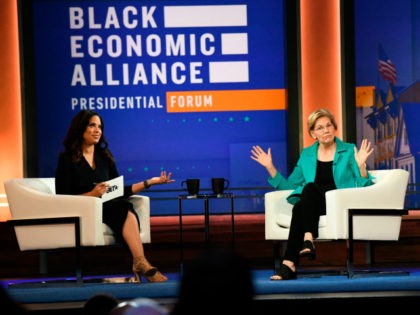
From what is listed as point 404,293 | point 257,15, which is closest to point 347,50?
point 257,15

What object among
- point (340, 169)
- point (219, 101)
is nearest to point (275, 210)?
point (340, 169)

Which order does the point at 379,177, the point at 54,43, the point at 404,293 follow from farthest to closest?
the point at 54,43
the point at 379,177
the point at 404,293

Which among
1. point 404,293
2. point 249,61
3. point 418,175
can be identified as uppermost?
point 249,61

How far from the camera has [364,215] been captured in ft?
15.2

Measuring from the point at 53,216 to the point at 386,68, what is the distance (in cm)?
373

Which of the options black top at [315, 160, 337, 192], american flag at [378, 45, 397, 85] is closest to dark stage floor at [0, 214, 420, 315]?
black top at [315, 160, 337, 192]

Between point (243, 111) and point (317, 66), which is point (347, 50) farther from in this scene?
point (243, 111)

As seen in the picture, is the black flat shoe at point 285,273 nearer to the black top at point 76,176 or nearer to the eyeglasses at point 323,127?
the eyeglasses at point 323,127

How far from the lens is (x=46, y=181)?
512cm

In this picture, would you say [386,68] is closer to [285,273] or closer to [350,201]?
[350,201]

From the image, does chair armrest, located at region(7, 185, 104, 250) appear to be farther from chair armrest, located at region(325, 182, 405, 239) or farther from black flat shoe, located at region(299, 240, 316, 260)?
chair armrest, located at region(325, 182, 405, 239)

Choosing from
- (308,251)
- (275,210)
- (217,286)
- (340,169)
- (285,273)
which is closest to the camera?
(217,286)

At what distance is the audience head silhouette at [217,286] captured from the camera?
3.92 ft

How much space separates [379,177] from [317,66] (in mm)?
2253
